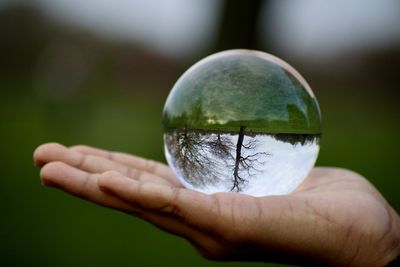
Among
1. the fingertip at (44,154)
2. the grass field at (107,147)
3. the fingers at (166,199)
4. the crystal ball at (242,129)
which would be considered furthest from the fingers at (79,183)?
the grass field at (107,147)

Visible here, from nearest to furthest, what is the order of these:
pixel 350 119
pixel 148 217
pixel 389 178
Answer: pixel 148 217 → pixel 389 178 → pixel 350 119

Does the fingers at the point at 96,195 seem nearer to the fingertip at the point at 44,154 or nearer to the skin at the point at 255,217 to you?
the skin at the point at 255,217

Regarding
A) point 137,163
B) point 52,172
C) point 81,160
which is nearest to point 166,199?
point 52,172

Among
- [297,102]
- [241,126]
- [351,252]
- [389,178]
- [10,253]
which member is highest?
[297,102]

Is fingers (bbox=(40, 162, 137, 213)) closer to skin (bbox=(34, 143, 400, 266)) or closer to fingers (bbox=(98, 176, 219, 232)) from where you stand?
skin (bbox=(34, 143, 400, 266))

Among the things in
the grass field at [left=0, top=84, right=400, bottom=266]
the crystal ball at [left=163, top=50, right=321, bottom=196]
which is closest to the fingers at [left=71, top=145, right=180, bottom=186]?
the crystal ball at [left=163, top=50, right=321, bottom=196]

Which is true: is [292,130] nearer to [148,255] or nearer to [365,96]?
[148,255]

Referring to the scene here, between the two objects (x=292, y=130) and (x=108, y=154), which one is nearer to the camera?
(x=292, y=130)

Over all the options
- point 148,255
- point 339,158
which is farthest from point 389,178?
point 148,255
